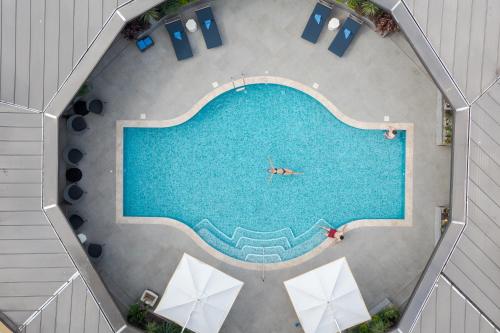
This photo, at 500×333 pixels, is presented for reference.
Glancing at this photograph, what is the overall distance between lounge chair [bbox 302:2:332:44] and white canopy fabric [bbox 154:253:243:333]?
30.5 ft

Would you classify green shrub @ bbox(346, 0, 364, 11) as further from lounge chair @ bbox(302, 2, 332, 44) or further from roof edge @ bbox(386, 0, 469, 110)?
roof edge @ bbox(386, 0, 469, 110)

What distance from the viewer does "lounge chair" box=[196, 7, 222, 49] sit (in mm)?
16484

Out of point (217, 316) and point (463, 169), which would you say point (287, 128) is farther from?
point (217, 316)

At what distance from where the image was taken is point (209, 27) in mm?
16484

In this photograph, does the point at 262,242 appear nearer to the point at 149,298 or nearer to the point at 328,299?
the point at 328,299

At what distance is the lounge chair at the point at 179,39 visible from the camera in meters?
16.5

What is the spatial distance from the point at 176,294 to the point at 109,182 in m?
5.09

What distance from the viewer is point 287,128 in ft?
55.0

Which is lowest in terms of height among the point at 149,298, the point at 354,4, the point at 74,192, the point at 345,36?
the point at 149,298

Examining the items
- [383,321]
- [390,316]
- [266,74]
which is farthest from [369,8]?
[383,321]

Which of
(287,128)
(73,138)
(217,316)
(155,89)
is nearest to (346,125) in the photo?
(287,128)

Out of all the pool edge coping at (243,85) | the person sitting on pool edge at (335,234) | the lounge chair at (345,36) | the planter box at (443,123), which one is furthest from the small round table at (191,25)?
the planter box at (443,123)

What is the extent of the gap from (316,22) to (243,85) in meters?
3.59

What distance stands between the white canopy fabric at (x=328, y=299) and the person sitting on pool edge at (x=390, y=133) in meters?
5.19
